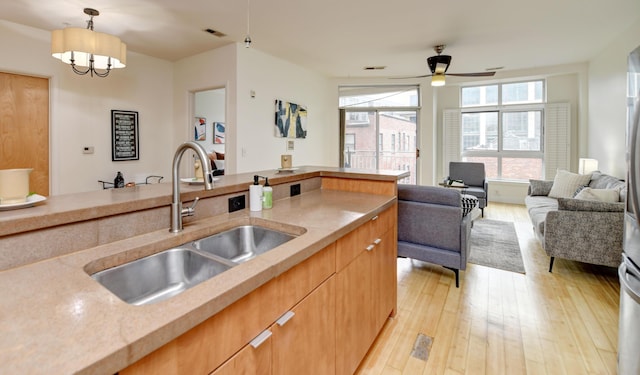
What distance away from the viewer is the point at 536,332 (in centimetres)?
206

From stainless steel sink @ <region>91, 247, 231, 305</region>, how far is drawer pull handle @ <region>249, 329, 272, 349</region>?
0.24 m

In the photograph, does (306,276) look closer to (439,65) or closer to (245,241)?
(245,241)

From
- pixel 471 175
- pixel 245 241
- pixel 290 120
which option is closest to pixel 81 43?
pixel 245 241

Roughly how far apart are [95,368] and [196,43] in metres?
4.57

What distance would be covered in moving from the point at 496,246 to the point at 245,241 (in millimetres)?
3431

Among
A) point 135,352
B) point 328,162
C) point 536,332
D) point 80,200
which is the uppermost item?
point 328,162

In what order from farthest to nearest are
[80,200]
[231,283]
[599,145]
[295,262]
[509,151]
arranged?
[509,151] → [599,145] → [80,200] → [295,262] → [231,283]

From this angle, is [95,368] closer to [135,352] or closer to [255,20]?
[135,352]

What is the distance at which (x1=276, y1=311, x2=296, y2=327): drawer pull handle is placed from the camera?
984mm

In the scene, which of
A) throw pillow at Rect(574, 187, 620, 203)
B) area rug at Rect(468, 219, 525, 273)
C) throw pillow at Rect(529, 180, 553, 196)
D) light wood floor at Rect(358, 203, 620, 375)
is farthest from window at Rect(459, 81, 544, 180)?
light wood floor at Rect(358, 203, 620, 375)

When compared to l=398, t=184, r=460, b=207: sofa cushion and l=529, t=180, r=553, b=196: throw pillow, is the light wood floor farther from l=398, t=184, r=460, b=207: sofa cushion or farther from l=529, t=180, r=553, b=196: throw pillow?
l=529, t=180, r=553, b=196: throw pillow

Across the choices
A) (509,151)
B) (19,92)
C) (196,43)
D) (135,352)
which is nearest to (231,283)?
(135,352)

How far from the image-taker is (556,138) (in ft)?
20.0

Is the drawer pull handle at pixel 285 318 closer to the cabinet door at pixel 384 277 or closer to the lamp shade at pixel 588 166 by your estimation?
the cabinet door at pixel 384 277
